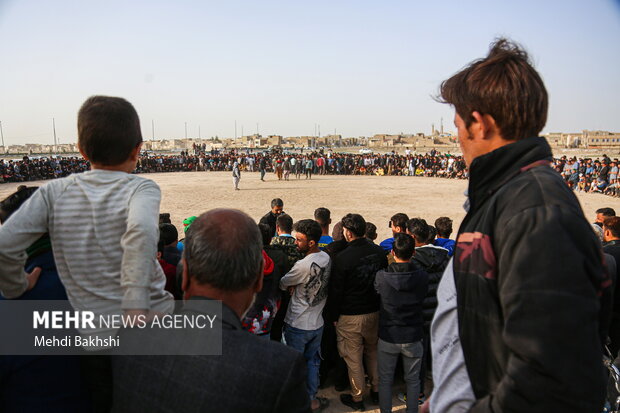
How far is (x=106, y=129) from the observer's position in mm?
1643

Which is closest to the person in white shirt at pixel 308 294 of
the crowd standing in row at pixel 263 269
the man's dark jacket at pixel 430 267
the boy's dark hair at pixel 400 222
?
the man's dark jacket at pixel 430 267

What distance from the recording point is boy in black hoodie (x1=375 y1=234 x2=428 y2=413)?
3.39 m

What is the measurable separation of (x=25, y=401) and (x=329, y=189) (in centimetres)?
1978

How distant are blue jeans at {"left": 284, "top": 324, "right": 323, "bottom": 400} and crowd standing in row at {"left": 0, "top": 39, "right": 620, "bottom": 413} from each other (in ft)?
7.28

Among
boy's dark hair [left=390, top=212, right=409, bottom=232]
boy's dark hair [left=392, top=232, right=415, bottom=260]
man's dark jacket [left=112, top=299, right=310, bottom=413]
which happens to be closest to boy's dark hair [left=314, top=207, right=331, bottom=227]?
boy's dark hair [left=390, top=212, right=409, bottom=232]

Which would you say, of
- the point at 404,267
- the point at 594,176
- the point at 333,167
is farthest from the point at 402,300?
the point at 333,167

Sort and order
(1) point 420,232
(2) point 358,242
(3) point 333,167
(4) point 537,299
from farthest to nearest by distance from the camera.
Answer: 1. (3) point 333,167
2. (1) point 420,232
3. (2) point 358,242
4. (4) point 537,299

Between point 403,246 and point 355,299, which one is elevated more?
point 403,246

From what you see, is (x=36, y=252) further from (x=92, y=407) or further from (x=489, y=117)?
(x=489, y=117)

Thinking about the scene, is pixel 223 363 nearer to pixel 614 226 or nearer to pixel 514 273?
pixel 514 273

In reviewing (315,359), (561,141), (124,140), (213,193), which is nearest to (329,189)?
(213,193)

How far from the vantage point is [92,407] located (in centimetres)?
160

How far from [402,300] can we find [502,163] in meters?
2.40

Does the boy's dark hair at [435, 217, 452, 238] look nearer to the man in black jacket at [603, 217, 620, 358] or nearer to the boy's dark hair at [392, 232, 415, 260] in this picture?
the man in black jacket at [603, 217, 620, 358]
